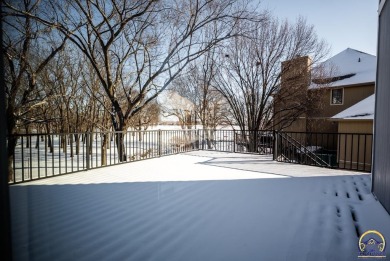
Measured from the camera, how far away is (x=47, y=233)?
2242 millimetres

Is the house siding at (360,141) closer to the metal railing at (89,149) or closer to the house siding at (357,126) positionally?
the house siding at (357,126)

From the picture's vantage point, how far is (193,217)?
265 centimetres

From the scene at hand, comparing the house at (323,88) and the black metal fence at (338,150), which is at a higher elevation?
the house at (323,88)

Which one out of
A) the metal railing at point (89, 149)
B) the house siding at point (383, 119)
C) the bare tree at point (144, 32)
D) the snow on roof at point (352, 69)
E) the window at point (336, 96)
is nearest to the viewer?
the house siding at point (383, 119)

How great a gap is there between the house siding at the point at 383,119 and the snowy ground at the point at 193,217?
10.3 inches

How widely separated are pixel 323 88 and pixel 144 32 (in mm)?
11041

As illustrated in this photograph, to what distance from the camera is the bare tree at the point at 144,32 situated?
25.0 ft

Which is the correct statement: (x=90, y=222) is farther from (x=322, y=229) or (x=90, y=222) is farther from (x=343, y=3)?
(x=343, y=3)

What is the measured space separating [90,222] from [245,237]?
175 centimetres

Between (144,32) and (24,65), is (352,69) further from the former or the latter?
(24,65)

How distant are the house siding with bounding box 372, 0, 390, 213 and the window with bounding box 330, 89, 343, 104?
12670mm

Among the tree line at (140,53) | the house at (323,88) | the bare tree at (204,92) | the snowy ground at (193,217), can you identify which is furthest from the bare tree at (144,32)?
the snowy ground at (193,217)

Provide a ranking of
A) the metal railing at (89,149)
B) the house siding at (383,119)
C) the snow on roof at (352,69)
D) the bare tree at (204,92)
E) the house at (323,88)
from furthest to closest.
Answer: the bare tree at (204,92), the snow on roof at (352,69), the house at (323,88), the metal railing at (89,149), the house siding at (383,119)

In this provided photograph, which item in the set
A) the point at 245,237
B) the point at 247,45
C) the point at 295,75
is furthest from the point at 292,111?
the point at 245,237
